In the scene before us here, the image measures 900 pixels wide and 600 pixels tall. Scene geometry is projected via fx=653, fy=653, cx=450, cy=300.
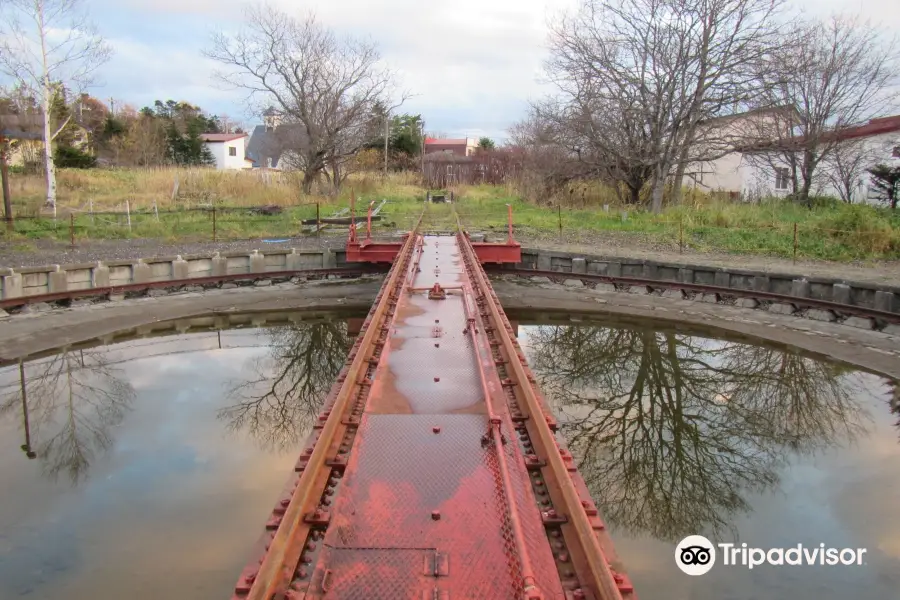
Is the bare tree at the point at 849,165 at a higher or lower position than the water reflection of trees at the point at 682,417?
higher

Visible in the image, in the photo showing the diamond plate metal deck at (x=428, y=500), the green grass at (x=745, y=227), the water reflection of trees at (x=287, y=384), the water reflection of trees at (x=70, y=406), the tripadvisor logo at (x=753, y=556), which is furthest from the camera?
the green grass at (x=745, y=227)

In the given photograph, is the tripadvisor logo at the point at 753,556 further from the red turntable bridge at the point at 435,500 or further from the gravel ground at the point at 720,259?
the gravel ground at the point at 720,259

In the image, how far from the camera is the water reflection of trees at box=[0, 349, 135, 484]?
5438 millimetres

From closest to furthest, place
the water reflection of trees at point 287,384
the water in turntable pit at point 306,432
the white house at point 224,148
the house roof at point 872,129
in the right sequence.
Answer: the water in turntable pit at point 306,432
the water reflection of trees at point 287,384
the house roof at point 872,129
the white house at point 224,148

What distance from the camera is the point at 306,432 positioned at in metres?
5.97

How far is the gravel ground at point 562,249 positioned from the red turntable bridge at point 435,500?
36.0 ft

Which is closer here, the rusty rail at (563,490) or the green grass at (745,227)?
the rusty rail at (563,490)

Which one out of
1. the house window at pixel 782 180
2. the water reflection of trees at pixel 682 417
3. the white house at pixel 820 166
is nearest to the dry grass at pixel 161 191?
the white house at pixel 820 166

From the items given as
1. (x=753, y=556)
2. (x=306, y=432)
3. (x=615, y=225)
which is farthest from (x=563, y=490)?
(x=615, y=225)

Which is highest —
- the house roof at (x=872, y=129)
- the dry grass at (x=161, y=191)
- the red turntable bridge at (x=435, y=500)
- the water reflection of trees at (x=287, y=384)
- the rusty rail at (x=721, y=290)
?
the house roof at (x=872, y=129)

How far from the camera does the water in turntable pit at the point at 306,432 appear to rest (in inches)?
154

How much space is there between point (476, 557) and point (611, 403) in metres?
4.69

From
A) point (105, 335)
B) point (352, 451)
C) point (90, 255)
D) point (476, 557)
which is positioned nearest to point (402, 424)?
point (352, 451)

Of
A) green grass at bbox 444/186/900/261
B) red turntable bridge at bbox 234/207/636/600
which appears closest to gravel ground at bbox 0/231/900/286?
green grass at bbox 444/186/900/261
